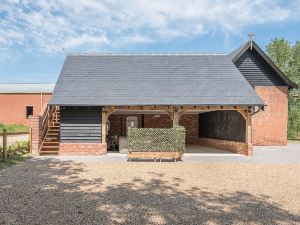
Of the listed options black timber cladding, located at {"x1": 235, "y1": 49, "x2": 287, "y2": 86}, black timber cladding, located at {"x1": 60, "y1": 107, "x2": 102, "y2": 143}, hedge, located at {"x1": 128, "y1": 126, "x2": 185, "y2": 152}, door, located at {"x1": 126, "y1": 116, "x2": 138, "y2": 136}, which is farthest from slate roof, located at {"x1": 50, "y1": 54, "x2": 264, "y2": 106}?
door, located at {"x1": 126, "y1": 116, "x2": 138, "y2": 136}

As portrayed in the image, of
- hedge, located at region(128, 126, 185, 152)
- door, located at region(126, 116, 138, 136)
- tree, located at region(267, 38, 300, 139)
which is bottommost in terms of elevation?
hedge, located at region(128, 126, 185, 152)

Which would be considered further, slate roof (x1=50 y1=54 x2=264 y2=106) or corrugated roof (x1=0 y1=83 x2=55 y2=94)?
corrugated roof (x1=0 y1=83 x2=55 y2=94)

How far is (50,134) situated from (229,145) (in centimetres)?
1057

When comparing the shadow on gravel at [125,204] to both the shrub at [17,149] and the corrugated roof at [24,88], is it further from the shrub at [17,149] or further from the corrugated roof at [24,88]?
the corrugated roof at [24,88]

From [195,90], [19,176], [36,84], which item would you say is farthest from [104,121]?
[36,84]

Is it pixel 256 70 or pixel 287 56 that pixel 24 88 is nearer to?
pixel 256 70

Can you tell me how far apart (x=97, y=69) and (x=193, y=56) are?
20.8 ft

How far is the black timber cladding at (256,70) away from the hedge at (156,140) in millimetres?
10886

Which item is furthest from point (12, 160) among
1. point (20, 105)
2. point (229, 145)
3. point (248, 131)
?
point (20, 105)

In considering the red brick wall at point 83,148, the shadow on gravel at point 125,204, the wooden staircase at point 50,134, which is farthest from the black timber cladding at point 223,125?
the wooden staircase at point 50,134

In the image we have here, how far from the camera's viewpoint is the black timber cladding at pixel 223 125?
725 inches

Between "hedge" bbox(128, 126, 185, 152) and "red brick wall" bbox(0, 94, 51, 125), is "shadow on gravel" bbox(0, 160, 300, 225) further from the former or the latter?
"red brick wall" bbox(0, 94, 51, 125)

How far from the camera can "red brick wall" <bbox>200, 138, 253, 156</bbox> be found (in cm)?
1739

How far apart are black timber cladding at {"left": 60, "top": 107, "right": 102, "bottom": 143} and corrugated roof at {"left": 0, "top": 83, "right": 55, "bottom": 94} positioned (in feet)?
92.5
